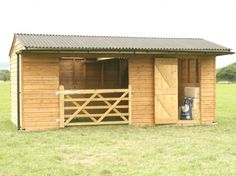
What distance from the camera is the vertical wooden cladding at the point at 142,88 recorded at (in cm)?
1541

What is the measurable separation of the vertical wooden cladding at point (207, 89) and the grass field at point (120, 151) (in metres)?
1.38

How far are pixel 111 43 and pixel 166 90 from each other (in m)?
2.50

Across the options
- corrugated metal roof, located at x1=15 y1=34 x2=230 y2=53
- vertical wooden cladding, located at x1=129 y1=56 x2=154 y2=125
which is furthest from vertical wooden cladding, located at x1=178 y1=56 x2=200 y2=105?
vertical wooden cladding, located at x1=129 y1=56 x2=154 y2=125

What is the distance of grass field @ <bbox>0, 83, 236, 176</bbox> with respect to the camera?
27.7ft

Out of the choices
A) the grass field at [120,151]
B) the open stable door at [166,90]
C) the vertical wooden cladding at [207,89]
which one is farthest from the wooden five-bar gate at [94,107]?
the vertical wooden cladding at [207,89]

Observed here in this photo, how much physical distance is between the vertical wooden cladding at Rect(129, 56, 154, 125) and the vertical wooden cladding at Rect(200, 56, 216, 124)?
1.94 meters

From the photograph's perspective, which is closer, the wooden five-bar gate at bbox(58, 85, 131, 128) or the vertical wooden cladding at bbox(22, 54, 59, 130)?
the vertical wooden cladding at bbox(22, 54, 59, 130)

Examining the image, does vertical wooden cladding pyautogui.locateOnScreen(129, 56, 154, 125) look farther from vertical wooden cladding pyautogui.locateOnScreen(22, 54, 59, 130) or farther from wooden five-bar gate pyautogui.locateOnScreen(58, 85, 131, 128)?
vertical wooden cladding pyautogui.locateOnScreen(22, 54, 59, 130)

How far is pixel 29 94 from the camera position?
14.3 metres

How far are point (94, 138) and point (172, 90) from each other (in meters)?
4.24

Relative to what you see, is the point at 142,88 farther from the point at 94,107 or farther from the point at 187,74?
the point at 187,74

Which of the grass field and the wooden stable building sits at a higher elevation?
the wooden stable building

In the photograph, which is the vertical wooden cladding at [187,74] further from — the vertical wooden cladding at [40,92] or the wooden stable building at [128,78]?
the vertical wooden cladding at [40,92]

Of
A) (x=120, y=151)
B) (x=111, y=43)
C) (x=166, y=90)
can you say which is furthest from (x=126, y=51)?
(x=120, y=151)
